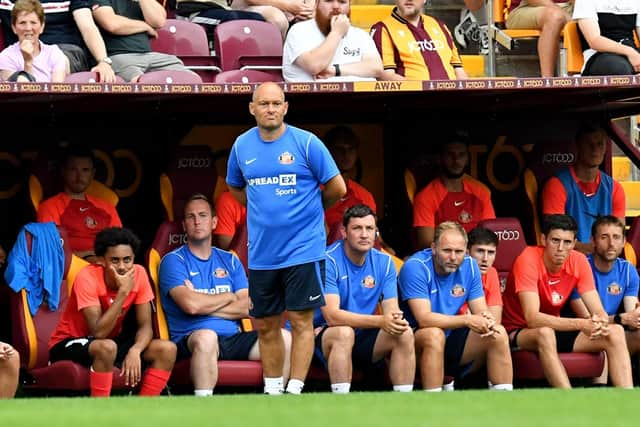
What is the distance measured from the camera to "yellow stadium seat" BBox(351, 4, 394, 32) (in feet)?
51.0

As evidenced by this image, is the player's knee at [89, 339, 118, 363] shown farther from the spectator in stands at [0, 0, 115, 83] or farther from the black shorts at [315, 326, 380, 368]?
the spectator in stands at [0, 0, 115, 83]

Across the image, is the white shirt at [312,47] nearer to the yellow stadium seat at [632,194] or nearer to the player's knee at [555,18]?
the player's knee at [555,18]

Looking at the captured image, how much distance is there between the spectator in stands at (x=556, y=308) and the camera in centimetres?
1113

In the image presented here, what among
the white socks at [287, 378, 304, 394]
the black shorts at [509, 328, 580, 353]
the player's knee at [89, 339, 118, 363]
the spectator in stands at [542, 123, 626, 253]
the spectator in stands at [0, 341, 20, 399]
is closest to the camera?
the white socks at [287, 378, 304, 394]

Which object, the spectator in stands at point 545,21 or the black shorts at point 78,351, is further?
the spectator in stands at point 545,21

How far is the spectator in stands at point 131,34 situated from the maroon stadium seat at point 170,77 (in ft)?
1.28

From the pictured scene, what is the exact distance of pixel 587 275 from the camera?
11555 mm

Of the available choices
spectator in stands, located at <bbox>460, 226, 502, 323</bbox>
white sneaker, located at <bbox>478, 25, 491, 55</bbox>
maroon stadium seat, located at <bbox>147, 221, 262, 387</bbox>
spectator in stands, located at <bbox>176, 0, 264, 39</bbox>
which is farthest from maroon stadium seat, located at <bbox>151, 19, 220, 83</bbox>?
white sneaker, located at <bbox>478, 25, 491, 55</bbox>

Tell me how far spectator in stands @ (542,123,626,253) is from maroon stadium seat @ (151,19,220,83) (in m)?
2.83

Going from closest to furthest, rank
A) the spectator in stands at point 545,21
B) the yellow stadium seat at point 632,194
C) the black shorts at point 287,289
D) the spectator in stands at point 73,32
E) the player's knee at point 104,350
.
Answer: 1. the black shorts at point 287,289
2. the player's knee at point 104,350
3. the spectator in stands at point 73,32
4. the spectator in stands at point 545,21
5. the yellow stadium seat at point 632,194

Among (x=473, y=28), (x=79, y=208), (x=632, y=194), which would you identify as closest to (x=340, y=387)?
(x=79, y=208)

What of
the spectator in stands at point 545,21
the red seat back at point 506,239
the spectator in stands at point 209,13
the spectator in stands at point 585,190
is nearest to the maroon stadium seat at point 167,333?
the red seat back at point 506,239

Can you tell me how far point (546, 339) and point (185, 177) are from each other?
9.73 feet

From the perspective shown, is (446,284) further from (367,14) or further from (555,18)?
(367,14)
